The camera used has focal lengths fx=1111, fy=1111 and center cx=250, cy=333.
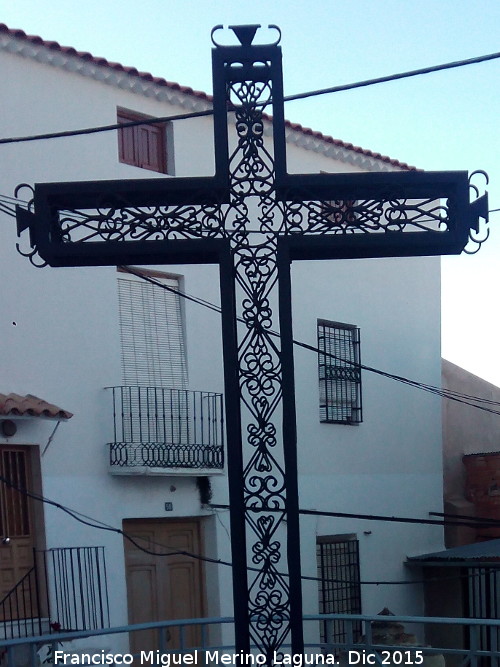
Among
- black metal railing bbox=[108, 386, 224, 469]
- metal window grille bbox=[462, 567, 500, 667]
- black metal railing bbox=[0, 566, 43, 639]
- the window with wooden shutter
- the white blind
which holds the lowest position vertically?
metal window grille bbox=[462, 567, 500, 667]

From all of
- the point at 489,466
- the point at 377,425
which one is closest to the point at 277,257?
the point at 377,425

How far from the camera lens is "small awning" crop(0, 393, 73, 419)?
1085 cm

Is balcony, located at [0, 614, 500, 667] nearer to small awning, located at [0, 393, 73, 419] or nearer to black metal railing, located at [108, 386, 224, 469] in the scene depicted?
black metal railing, located at [108, 386, 224, 469]

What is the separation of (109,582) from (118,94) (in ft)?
18.6

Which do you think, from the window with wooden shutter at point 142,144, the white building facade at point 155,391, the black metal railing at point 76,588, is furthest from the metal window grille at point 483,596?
the window with wooden shutter at point 142,144

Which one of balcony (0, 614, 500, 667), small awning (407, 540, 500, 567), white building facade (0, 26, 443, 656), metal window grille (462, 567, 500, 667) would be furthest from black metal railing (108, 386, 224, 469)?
metal window grille (462, 567, 500, 667)

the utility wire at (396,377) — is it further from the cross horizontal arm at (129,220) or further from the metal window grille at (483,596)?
the cross horizontal arm at (129,220)

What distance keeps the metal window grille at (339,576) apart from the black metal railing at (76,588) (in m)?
4.21

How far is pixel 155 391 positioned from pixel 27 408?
7.10 feet

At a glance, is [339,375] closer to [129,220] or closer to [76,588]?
[76,588]

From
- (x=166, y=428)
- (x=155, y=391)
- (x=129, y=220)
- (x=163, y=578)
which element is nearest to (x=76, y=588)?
(x=163, y=578)

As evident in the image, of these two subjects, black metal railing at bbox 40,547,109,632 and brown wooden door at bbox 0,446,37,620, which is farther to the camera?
black metal railing at bbox 40,547,109,632

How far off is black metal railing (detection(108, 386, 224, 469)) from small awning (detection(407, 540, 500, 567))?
4.40 m

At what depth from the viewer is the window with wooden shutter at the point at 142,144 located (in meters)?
13.4
